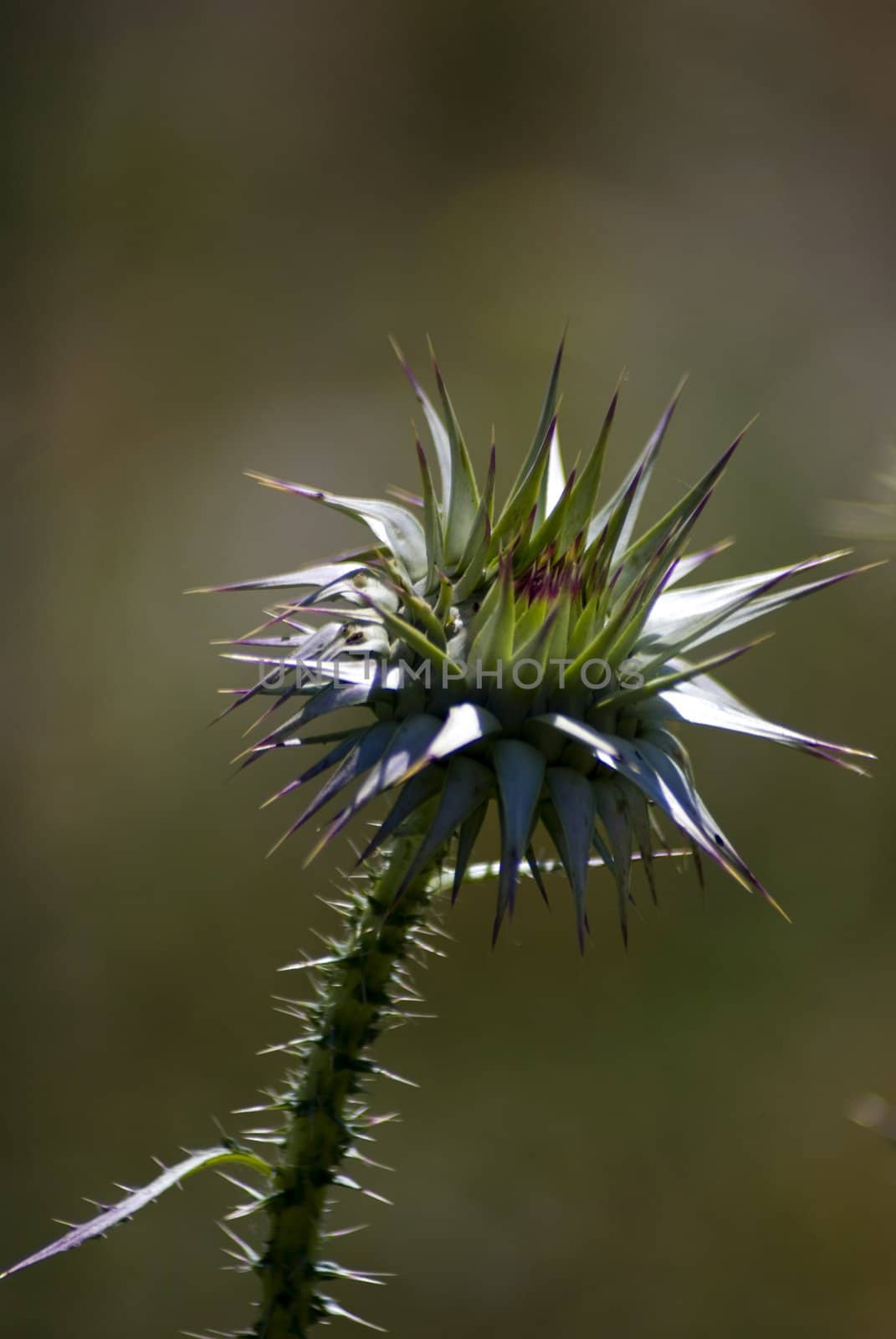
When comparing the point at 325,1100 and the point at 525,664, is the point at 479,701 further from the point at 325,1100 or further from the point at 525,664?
the point at 325,1100

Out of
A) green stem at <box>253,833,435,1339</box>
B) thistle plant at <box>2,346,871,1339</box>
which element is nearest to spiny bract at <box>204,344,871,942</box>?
thistle plant at <box>2,346,871,1339</box>

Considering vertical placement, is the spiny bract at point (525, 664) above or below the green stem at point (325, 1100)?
above

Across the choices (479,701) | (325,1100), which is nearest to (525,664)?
(479,701)

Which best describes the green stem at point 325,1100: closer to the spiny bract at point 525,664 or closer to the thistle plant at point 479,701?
the thistle plant at point 479,701

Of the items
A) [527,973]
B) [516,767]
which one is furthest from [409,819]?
[527,973]

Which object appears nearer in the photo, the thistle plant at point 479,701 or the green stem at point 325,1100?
the thistle plant at point 479,701

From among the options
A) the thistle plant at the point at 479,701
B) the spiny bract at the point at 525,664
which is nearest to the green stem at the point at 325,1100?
the thistle plant at the point at 479,701

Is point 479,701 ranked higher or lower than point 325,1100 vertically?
higher
